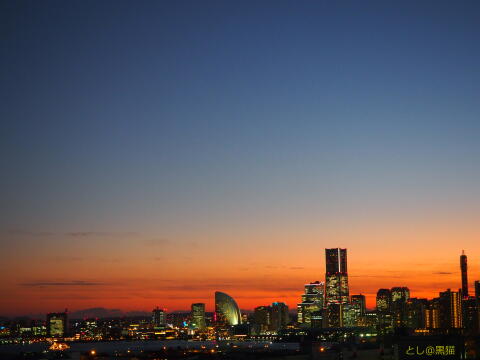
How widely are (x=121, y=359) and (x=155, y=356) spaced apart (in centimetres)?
540

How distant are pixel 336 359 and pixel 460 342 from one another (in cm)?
1295

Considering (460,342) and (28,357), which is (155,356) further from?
(460,342)

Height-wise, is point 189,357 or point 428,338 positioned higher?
point 428,338

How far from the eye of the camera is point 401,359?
43719mm

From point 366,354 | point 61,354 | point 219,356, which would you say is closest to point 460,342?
point 366,354

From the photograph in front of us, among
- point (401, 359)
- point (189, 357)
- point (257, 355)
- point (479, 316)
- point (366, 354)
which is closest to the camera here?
point (401, 359)

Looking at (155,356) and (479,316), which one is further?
(479,316)

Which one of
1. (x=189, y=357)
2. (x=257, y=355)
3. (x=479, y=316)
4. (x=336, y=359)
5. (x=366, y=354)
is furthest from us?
(x=479, y=316)

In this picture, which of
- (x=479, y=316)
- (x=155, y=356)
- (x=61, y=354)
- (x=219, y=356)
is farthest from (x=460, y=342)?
(x=479, y=316)

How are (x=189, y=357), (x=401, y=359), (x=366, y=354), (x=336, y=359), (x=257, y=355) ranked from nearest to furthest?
(x=401, y=359) < (x=336, y=359) < (x=366, y=354) < (x=189, y=357) < (x=257, y=355)

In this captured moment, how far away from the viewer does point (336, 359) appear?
55.1 m

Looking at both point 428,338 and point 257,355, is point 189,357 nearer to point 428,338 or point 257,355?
point 257,355

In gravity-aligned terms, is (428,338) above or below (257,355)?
above

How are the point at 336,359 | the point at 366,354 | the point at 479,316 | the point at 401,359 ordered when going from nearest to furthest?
the point at 401,359, the point at 336,359, the point at 366,354, the point at 479,316
